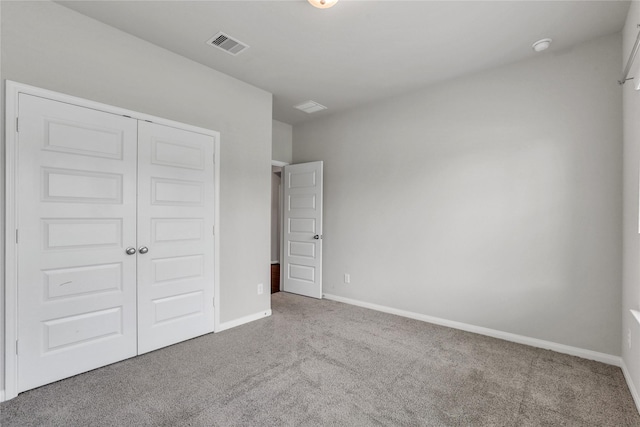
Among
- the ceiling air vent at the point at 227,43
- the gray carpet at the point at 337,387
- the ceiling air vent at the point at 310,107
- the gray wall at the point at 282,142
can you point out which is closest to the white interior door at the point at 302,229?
the gray wall at the point at 282,142

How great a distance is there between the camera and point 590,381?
232 cm

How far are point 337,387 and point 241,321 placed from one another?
166 centimetres

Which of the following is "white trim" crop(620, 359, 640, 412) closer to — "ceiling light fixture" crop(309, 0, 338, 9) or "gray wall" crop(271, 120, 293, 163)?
"ceiling light fixture" crop(309, 0, 338, 9)

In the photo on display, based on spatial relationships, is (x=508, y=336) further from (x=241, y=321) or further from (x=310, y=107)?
(x=310, y=107)

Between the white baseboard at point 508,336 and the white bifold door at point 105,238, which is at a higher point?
the white bifold door at point 105,238

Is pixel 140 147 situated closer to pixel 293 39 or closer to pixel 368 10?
pixel 293 39

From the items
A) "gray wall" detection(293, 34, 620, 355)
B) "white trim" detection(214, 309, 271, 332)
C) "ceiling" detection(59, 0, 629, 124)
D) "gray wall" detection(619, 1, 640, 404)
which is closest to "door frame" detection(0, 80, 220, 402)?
"ceiling" detection(59, 0, 629, 124)

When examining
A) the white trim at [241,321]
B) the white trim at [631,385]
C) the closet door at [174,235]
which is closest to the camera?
the white trim at [631,385]

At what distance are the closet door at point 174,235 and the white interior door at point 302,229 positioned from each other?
1.78 metres

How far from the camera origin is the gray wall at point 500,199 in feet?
8.71

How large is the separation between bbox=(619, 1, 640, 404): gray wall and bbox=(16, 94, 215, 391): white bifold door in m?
3.56

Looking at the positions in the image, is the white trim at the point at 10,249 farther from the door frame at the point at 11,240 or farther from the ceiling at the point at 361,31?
the ceiling at the point at 361,31

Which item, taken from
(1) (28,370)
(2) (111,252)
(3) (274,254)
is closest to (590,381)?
(2) (111,252)

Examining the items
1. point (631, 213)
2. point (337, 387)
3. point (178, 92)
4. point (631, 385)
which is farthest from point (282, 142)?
point (631, 385)
